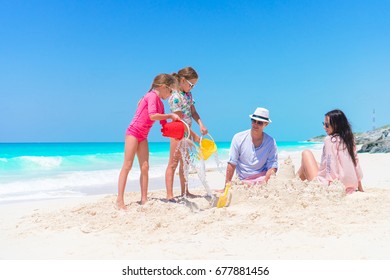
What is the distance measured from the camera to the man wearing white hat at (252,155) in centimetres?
504

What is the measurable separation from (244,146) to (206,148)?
0.66 meters

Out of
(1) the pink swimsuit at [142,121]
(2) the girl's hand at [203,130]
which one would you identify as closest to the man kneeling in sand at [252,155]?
(2) the girl's hand at [203,130]

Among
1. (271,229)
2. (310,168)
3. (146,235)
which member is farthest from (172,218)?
(310,168)

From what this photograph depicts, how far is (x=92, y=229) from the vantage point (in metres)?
3.83

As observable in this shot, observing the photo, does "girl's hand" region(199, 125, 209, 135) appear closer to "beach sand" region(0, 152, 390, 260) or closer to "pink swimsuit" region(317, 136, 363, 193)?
"beach sand" region(0, 152, 390, 260)

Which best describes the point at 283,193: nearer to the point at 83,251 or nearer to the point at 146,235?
the point at 146,235

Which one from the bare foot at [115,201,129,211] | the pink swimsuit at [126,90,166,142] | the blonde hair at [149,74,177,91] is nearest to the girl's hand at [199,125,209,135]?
the pink swimsuit at [126,90,166,142]

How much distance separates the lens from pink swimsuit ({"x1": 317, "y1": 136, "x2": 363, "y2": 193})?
4824mm

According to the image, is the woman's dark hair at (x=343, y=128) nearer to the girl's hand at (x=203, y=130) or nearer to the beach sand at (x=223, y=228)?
the beach sand at (x=223, y=228)

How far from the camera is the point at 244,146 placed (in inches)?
199

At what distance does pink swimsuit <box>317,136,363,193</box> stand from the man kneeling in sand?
0.61 metres

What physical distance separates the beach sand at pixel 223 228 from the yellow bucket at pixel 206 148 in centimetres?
48

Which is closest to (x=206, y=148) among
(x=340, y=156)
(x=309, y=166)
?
(x=309, y=166)

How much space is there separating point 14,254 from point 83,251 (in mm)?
554
